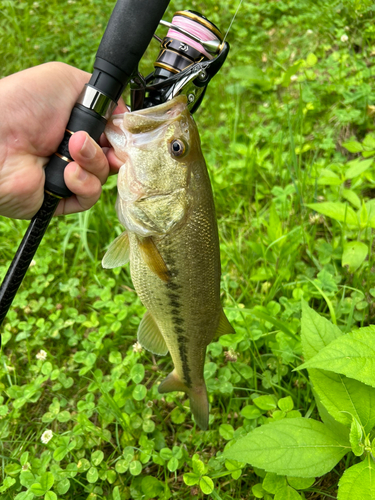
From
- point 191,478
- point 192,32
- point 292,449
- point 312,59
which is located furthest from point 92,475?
point 312,59

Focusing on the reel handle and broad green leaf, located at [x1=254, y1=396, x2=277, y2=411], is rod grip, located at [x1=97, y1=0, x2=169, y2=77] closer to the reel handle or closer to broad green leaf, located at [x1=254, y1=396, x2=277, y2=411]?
the reel handle

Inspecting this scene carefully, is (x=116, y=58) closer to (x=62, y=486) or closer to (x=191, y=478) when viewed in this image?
(x=191, y=478)

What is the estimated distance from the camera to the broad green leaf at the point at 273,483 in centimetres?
181

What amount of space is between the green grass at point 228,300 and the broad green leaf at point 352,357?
1.80 ft

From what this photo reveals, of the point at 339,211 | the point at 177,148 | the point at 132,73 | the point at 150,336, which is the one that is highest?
the point at 132,73

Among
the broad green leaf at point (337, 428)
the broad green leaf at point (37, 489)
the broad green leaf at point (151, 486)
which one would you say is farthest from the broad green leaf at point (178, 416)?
the broad green leaf at point (337, 428)

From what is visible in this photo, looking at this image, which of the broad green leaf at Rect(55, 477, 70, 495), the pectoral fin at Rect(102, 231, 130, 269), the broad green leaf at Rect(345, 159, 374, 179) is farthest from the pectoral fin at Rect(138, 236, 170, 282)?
the broad green leaf at Rect(345, 159, 374, 179)

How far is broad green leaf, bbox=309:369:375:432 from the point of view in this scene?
1.69 meters

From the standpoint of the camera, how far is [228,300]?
283cm

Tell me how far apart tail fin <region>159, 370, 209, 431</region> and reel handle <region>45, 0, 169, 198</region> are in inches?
52.7

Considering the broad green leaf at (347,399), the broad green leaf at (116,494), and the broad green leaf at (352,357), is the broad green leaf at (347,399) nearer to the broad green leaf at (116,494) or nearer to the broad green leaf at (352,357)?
the broad green leaf at (352,357)

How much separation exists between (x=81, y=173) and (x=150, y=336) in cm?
93

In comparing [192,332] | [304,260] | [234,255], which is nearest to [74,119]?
[192,332]

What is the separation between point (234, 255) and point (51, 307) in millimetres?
1465
